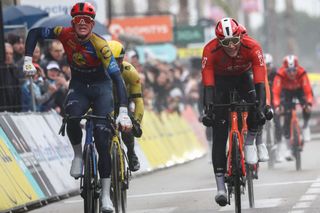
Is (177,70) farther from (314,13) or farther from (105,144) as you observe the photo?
(314,13)

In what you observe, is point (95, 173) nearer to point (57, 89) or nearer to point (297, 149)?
point (57, 89)

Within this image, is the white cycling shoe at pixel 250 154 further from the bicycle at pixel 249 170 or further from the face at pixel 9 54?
the face at pixel 9 54

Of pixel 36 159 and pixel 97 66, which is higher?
pixel 97 66

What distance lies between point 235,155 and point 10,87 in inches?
265

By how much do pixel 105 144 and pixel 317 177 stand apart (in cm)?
677

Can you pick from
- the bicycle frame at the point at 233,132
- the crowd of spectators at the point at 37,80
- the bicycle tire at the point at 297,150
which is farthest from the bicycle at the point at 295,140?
the bicycle frame at the point at 233,132

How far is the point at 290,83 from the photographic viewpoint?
74.5ft

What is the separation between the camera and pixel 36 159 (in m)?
17.5

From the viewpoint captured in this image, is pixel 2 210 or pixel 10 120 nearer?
pixel 2 210

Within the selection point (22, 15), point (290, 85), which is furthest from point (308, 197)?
point (22, 15)

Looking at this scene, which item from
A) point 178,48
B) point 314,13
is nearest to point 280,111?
point 178,48

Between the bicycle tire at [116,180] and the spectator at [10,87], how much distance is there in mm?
5786

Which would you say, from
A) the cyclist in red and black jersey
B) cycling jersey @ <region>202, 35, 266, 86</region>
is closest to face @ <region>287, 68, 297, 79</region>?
the cyclist in red and black jersey

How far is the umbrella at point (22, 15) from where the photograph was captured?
23188mm
